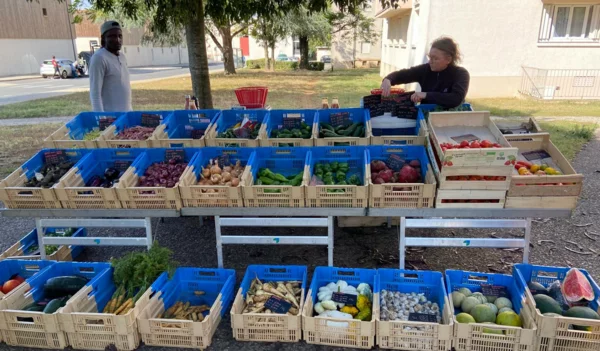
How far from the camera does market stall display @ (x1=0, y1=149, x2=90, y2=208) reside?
3580 mm

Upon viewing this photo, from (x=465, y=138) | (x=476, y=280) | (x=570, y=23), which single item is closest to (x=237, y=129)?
(x=465, y=138)

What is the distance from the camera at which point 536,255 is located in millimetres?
4336

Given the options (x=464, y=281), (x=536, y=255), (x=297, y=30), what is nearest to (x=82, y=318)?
(x=464, y=281)

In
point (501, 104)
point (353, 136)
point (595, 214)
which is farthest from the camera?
point (501, 104)

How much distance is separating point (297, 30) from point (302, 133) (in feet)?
76.9

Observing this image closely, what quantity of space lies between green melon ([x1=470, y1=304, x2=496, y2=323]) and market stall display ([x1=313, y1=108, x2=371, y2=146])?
1.90 m

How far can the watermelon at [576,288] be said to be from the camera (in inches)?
115

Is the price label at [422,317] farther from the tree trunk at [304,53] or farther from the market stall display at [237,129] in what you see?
the tree trunk at [304,53]

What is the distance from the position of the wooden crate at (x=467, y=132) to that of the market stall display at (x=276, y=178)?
3.83 feet

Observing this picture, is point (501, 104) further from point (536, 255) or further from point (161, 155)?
point (161, 155)

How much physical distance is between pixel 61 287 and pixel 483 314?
10.5ft

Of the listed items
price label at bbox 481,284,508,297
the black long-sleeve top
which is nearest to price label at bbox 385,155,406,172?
the black long-sleeve top

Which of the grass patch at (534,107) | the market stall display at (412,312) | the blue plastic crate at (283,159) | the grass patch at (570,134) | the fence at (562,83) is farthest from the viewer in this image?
the fence at (562,83)

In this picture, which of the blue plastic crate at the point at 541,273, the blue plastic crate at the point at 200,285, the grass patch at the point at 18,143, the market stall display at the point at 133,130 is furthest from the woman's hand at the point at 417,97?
the grass patch at the point at 18,143
